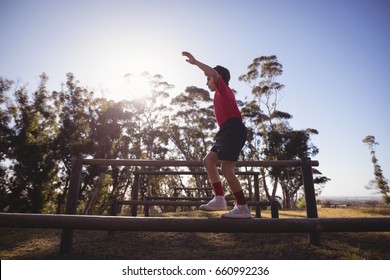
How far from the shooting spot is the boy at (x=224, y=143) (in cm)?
261

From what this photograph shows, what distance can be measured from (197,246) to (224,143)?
226 cm

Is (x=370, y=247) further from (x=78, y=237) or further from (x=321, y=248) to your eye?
(x=78, y=237)

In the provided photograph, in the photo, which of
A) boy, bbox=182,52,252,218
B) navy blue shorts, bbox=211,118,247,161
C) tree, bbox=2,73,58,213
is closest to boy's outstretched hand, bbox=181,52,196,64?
boy, bbox=182,52,252,218

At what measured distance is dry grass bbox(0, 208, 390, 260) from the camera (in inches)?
140

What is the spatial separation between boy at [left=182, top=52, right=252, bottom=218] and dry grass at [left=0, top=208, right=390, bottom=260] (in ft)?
4.49

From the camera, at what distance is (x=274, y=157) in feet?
83.1

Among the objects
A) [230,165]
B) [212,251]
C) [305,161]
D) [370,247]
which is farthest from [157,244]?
[370,247]

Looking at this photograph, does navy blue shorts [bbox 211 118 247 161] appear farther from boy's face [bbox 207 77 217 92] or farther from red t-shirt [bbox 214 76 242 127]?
boy's face [bbox 207 77 217 92]

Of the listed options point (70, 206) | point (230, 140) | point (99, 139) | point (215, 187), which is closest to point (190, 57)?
point (230, 140)

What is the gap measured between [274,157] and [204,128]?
783 centimetres

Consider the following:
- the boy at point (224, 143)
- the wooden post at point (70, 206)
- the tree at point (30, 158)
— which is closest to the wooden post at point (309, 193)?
the boy at point (224, 143)

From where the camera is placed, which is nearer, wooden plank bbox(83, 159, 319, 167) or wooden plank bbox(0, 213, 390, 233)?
wooden plank bbox(0, 213, 390, 233)

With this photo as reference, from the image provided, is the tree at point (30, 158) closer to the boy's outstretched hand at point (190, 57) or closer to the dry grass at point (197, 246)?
the dry grass at point (197, 246)
